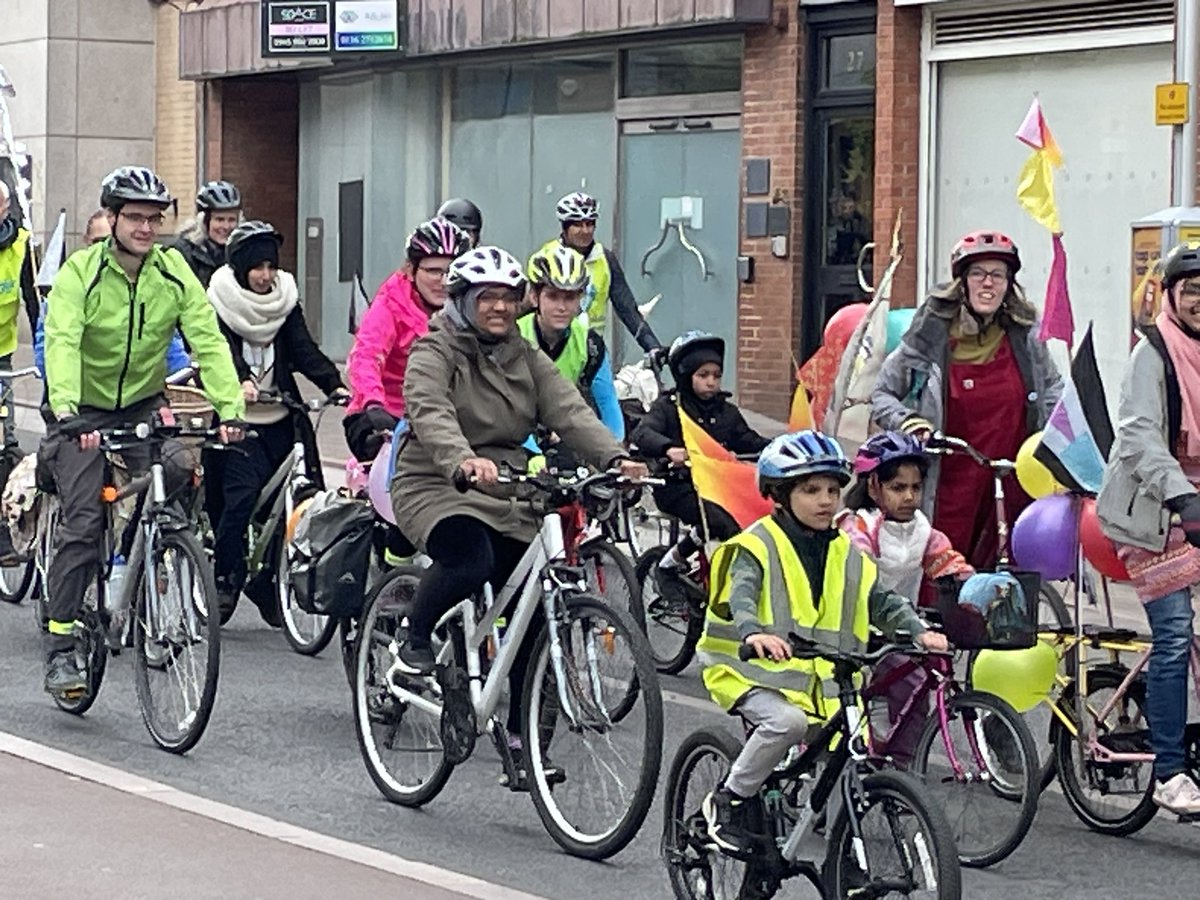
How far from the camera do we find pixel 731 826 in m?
6.55

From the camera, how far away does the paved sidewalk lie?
6.87m

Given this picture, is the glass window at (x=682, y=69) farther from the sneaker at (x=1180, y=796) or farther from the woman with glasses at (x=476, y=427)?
the sneaker at (x=1180, y=796)

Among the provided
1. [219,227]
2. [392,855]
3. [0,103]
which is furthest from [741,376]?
[392,855]

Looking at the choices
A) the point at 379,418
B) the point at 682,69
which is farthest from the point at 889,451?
the point at 682,69

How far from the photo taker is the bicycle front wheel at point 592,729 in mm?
7348

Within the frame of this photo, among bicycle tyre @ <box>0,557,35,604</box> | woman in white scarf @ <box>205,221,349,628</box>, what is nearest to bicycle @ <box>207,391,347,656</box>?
woman in white scarf @ <box>205,221,349,628</box>

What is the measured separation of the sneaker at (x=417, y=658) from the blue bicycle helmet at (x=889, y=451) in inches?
55.4

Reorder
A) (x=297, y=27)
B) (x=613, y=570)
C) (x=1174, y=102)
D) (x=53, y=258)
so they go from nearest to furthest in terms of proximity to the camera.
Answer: (x=613, y=570), (x=53, y=258), (x=1174, y=102), (x=297, y=27)

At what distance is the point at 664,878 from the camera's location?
24.3ft

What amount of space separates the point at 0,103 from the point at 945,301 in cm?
1268

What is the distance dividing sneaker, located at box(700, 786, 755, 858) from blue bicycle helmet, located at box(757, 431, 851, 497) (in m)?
0.76

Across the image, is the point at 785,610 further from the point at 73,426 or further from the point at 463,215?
the point at 463,215

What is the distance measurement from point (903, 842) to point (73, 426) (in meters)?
4.22

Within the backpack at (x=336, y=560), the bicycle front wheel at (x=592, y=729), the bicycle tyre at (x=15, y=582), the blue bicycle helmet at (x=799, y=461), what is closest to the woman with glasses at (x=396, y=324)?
the backpack at (x=336, y=560)
